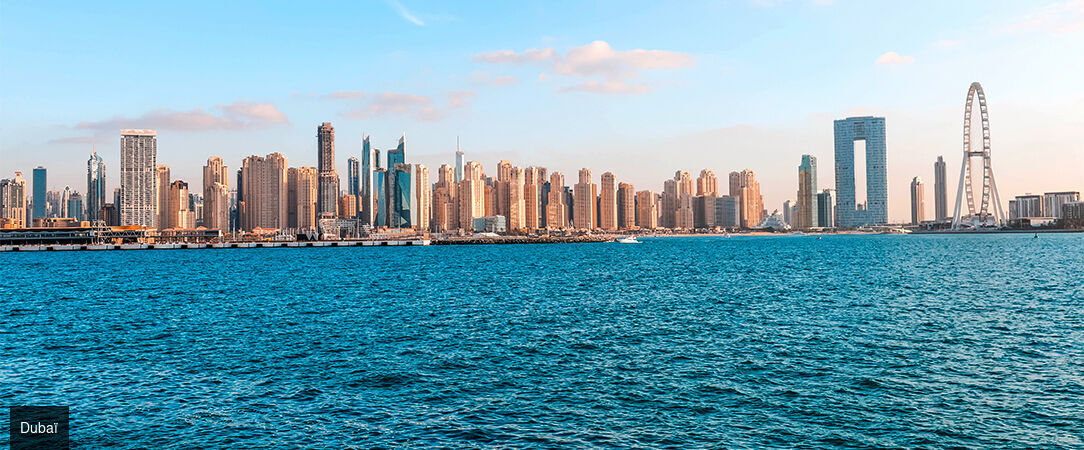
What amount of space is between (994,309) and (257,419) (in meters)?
50.2

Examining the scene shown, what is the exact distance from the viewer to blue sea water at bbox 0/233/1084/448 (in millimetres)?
22391

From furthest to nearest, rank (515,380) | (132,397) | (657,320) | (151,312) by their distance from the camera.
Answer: (151,312) < (657,320) < (515,380) < (132,397)

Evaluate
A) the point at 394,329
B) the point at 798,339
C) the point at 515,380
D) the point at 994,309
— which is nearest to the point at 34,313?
the point at 394,329

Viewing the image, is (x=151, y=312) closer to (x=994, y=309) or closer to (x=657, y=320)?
(x=657, y=320)

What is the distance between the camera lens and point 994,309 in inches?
2010

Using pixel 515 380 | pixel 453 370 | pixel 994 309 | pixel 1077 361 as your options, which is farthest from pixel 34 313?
pixel 994 309

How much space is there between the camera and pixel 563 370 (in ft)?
103

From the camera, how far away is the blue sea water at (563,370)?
2239cm

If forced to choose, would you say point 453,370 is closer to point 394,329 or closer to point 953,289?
point 394,329

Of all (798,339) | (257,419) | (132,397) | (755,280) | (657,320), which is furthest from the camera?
(755,280)

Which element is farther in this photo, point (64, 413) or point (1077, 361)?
point (1077, 361)

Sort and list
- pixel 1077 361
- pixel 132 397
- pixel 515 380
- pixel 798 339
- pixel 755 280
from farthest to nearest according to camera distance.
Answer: pixel 755 280
pixel 798 339
pixel 1077 361
pixel 515 380
pixel 132 397

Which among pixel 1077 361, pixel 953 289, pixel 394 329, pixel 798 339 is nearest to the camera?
pixel 1077 361

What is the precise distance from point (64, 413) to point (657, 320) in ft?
111
